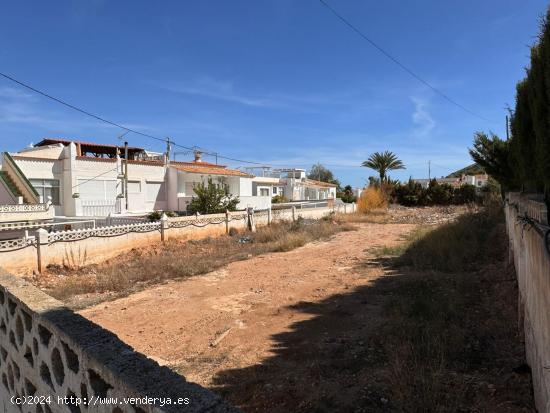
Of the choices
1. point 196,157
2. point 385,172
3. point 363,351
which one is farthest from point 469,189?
point 363,351

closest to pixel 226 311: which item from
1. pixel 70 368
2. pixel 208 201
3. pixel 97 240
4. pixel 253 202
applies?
pixel 70 368

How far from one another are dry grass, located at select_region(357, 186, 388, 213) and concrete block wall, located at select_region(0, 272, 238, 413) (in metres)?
30.6

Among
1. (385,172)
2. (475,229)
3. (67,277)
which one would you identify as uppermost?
(385,172)

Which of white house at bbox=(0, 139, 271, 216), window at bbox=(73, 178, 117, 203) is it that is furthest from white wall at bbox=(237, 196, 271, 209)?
window at bbox=(73, 178, 117, 203)

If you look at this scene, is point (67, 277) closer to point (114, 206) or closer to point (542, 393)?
point (542, 393)

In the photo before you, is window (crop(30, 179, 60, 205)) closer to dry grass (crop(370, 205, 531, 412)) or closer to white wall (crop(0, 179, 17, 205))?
white wall (crop(0, 179, 17, 205))

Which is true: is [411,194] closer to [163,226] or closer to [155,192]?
[155,192]

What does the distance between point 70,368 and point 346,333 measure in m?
4.40

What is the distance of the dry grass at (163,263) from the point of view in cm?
997

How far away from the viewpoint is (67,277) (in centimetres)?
1146

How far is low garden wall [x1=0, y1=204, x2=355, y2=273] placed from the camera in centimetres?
1104

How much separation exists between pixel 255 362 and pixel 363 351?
138 centimetres

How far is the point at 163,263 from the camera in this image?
1219 centimetres

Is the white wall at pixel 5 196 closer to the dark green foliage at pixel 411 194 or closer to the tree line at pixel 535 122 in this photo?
the tree line at pixel 535 122
